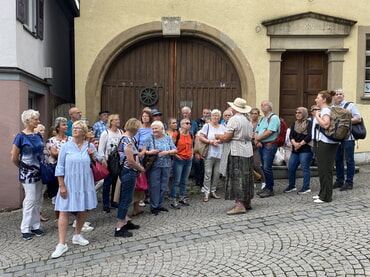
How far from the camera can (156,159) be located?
588 cm

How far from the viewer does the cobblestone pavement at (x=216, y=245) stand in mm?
3891

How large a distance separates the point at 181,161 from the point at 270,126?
1.66 meters

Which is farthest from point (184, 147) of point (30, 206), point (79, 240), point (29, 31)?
point (29, 31)

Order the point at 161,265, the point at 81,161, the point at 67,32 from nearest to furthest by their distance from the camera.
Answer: the point at 161,265
the point at 81,161
the point at 67,32

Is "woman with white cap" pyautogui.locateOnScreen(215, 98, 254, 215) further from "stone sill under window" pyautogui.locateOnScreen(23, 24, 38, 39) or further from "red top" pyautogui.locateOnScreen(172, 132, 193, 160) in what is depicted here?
"stone sill under window" pyautogui.locateOnScreen(23, 24, 38, 39)

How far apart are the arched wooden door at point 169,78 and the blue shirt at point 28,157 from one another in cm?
477

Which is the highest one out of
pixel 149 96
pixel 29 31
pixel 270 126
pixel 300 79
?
pixel 29 31

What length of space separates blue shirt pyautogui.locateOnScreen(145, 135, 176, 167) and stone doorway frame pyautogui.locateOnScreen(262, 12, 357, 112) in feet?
14.9

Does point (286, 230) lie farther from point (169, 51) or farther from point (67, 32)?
point (67, 32)

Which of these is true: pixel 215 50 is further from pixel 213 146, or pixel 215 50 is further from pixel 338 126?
pixel 338 126

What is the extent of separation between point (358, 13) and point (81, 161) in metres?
8.22

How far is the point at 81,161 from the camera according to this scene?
181 inches

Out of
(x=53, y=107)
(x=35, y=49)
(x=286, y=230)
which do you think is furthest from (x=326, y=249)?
(x=53, y=107)

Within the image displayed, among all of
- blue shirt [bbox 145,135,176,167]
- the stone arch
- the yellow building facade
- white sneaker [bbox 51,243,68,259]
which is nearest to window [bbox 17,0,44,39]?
the yellow building facade
